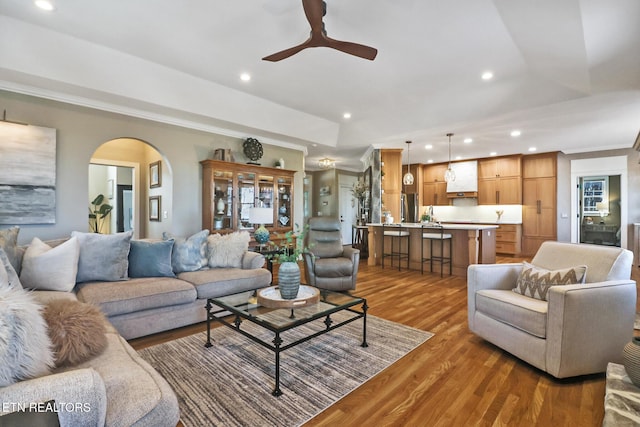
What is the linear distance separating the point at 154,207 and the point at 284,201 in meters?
2.33

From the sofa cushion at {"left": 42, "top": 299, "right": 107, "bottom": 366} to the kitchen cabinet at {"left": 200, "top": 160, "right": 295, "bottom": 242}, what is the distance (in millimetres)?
3474

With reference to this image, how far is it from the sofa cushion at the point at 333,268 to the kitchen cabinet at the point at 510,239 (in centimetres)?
623

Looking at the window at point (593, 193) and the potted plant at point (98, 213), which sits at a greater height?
the window at point (593, 193)

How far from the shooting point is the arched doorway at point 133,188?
505 cm

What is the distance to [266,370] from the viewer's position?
216 cm

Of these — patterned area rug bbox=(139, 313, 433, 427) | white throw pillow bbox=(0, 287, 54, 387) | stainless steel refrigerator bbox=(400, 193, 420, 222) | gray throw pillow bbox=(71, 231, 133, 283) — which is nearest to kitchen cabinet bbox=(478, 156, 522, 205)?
stainless steel refrigerator bbox=(400, 193, 420, 222)

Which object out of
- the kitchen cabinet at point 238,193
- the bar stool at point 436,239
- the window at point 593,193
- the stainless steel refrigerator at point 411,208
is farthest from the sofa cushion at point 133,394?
the window at point 593,193

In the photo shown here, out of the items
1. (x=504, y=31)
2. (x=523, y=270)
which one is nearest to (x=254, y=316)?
(x=523, y=270)

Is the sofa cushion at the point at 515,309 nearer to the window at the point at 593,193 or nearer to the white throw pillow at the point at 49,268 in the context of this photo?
the white throw pillow at the point at 49,268

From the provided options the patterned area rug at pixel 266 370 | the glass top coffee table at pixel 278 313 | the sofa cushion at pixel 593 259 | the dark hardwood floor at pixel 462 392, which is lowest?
the dark hardwood floor at pixel 462 392

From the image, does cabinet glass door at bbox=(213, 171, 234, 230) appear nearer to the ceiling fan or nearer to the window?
the ceiling fan

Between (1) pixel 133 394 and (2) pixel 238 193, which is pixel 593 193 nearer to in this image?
(2) pixel 238 193

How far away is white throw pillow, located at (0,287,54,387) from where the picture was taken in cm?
92

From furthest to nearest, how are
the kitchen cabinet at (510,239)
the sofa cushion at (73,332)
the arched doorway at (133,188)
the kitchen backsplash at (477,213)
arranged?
the kitchen backsplash at (477,213)
the kitchen cabinet at (510,239)
the arched doorway at (133,188)
the sofa cushion at (73,332)
